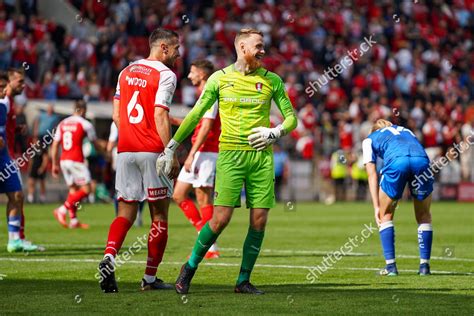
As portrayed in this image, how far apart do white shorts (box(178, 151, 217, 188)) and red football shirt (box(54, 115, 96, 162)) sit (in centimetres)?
625

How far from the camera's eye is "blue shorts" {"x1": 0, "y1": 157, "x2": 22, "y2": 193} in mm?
14938

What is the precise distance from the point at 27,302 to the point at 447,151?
30.4 meters

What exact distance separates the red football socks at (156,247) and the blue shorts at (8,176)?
15.4 ft

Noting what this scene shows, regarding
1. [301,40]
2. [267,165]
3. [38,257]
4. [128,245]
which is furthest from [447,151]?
[267,165]

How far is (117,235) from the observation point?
34.9 feet

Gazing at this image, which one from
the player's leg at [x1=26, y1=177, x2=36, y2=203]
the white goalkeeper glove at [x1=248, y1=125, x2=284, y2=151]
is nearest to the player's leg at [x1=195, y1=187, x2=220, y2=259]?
the white goalkeeper glove at [x1=248, y1=125, x2=284, y2=151]

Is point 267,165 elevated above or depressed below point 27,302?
above

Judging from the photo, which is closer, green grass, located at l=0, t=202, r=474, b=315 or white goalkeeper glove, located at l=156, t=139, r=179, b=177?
green grass, located at l=0, t=202, r=474, b=315

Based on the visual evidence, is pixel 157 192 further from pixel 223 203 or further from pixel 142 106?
pixel 142 106

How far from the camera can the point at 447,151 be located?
38.7 meters

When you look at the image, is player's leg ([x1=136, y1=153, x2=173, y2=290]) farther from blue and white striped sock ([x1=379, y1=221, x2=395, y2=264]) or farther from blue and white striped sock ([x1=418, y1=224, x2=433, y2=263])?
blue and white striped sock ([x1=418, y1=224, x2=433, y2=263])

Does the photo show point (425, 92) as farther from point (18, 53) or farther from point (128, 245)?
point (128, 245)

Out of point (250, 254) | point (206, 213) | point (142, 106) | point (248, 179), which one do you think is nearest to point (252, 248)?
point (250, 254)

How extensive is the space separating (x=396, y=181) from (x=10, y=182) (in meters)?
5.51
